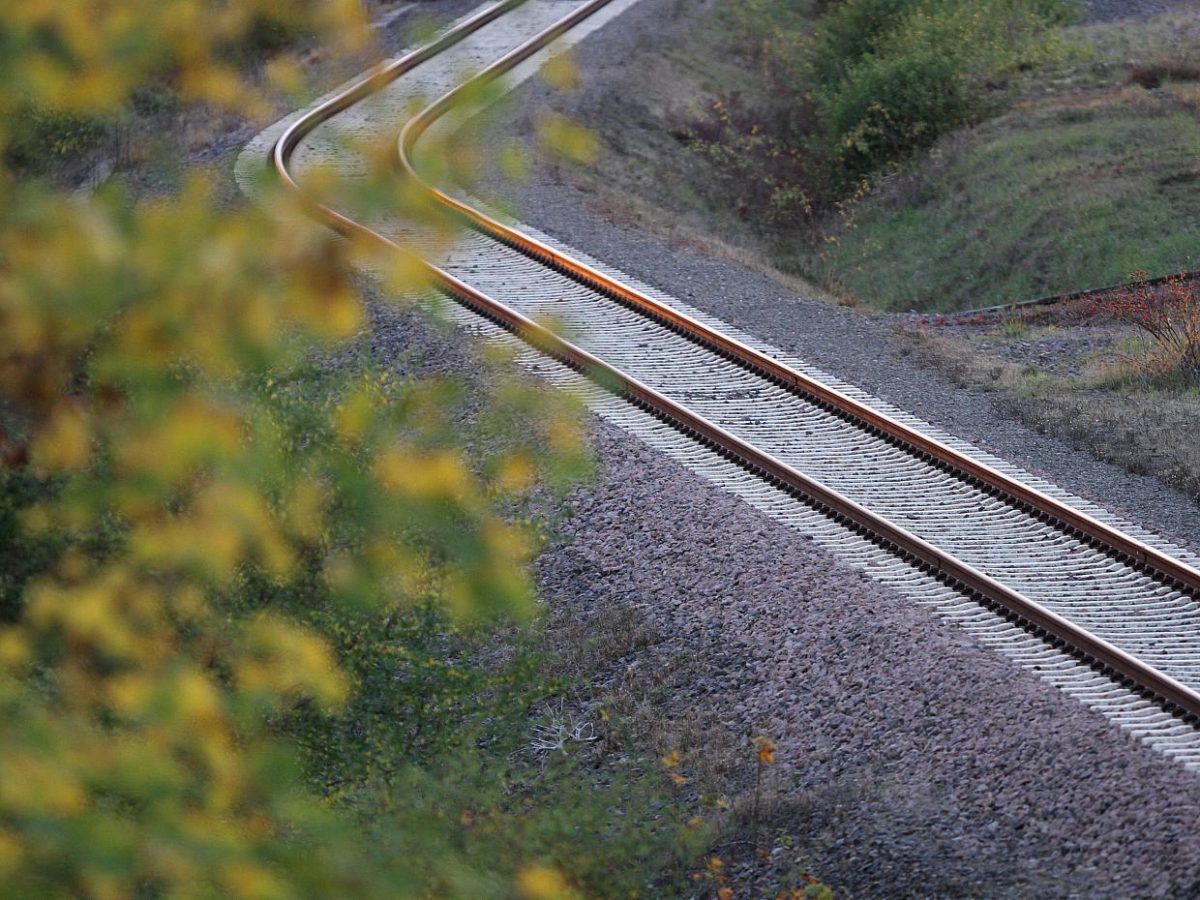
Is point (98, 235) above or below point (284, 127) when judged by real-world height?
above

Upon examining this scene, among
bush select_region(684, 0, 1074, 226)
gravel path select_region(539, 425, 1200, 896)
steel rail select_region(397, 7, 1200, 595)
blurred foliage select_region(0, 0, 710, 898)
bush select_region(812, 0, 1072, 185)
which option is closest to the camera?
blurred foliage select_region(0, 0, 710, 898)

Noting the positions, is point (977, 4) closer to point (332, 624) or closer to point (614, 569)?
point (614, 569)

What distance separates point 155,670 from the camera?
298 cm

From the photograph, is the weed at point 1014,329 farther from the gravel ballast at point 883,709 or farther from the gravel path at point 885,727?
the gravel path at point 885,727

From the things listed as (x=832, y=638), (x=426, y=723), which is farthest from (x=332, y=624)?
(x=832, y=638)

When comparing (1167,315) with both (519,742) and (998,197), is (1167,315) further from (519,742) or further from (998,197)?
(519,742)

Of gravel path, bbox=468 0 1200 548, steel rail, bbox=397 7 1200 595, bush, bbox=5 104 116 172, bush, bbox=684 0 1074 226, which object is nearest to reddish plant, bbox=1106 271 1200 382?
gravel path, bbox=468 0 1200 548

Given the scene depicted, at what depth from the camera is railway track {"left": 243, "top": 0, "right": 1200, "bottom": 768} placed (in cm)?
781

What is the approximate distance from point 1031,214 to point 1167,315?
5846mm

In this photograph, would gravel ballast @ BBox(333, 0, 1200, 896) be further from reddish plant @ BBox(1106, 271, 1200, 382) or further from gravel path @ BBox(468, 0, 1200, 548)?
reddish plant @ BBox(1106, 271, 1200, 382)

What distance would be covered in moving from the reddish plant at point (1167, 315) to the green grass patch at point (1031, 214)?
153 cm

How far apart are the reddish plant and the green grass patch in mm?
1529

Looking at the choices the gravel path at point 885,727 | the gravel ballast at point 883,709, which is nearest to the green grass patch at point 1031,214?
the gravel ballast at point 883,709

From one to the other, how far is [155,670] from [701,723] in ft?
16.0
